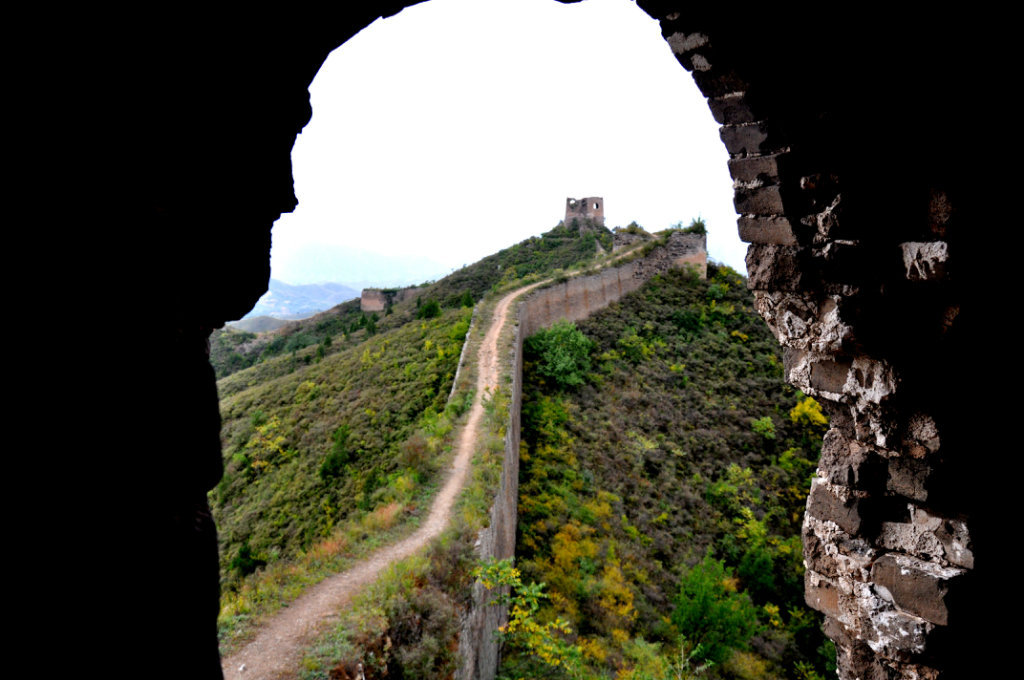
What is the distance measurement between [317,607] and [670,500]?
9758 millimetres

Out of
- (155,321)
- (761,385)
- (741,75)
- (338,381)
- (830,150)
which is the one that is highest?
(741,75)

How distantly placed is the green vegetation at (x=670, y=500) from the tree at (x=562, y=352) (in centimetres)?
19

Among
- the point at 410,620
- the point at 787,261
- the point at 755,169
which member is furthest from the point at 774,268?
the point at 410,620

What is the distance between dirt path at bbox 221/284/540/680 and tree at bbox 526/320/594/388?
689 cm

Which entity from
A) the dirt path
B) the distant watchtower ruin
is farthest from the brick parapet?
the distant watchtower ruin

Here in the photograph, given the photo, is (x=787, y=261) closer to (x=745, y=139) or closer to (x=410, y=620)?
(x=745, y=139)

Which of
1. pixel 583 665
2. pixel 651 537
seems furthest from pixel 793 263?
pixel 651 537

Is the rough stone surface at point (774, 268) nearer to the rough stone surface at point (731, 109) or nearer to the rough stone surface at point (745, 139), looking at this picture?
the rough stone surface at point (745, 139)

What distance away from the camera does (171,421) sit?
1811 mm

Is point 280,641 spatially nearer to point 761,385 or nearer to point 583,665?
point 583,665

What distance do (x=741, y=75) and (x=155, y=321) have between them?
338cm

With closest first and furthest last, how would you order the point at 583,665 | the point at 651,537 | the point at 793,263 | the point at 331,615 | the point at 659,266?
the point at 793,263 < the point at 331,615 < the point at 583,665 < the point at 651,537 < the point at 659,266

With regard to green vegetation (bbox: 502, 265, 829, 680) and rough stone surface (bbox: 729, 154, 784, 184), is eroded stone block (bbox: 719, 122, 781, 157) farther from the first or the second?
green vegetation (bbox: 502, 265, 829, 680)

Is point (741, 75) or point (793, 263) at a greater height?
point (741, 75)
